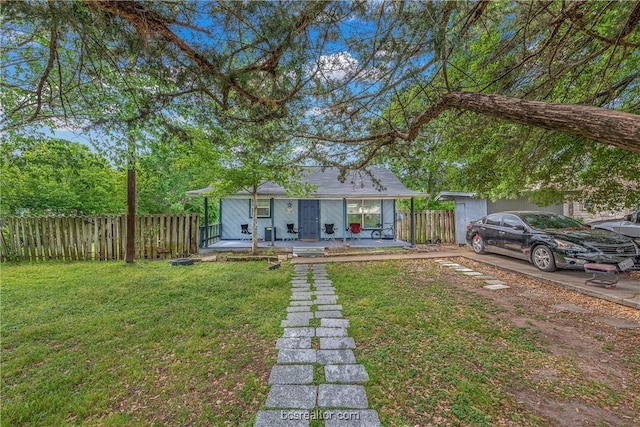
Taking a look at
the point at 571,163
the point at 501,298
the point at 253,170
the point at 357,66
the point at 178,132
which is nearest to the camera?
the point at 357,66

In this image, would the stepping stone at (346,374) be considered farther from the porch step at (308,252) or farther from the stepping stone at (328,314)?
the porch step at (308,252)

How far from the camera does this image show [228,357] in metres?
2.81

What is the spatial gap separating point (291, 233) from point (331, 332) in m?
9.64

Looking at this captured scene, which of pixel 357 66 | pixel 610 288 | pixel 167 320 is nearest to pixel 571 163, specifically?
pixel 610 288

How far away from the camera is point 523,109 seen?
210 cm

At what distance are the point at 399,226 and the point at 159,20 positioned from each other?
497 inches

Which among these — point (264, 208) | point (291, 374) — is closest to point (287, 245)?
point (264, 208)

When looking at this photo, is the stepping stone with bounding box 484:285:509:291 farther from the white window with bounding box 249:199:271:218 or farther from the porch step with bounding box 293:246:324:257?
the white window with bounding box 249:199:271:218

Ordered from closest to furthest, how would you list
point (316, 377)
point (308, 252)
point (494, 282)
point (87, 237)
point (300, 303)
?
point (316, 377)
point (300, 303)
point (494, 282)
point (87, 237)
point (308, 252)

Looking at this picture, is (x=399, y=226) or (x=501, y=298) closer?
(x=501, y=298)

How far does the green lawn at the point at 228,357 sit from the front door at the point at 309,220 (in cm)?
777

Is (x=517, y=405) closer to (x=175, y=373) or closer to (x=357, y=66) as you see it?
(x=175, y=373)

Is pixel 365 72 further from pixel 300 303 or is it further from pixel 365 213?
pixel 365 213

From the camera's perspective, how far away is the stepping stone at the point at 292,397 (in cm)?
204
